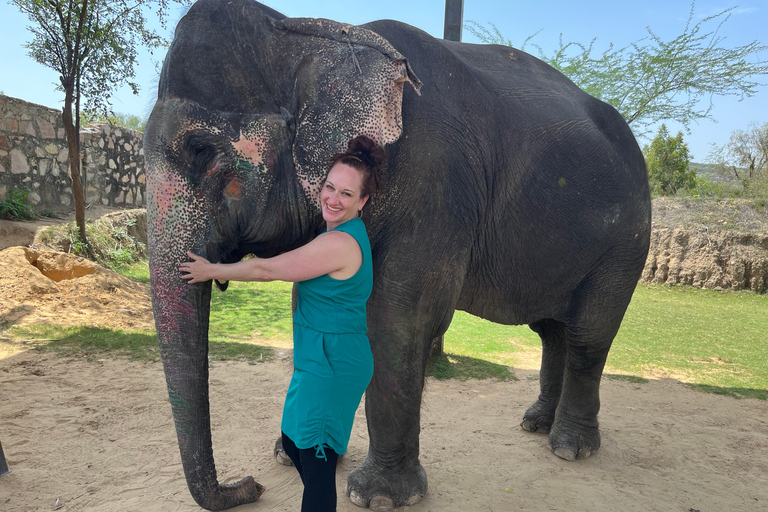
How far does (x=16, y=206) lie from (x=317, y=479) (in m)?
8.85

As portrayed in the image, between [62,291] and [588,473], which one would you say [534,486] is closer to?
[588,473]

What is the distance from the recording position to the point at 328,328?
1895mm

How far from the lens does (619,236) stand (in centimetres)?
332

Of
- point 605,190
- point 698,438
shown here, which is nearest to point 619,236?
point 605,190

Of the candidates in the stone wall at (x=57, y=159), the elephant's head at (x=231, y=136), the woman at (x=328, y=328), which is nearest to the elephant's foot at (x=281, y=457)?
the elephant's head at (x=231, y=136)

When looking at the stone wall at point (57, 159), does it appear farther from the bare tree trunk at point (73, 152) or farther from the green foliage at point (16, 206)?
the bare tree trunk at point (73, 152)

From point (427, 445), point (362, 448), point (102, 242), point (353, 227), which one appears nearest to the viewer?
point (353, 227)

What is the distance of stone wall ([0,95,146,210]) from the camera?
898 cm

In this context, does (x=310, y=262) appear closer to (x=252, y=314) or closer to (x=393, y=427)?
(x=393, y=427)

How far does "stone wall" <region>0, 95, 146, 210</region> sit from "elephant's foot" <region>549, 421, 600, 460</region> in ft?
30.2

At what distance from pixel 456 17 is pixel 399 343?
15.4 feet

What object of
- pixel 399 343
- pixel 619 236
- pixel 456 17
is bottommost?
pixel 399 343

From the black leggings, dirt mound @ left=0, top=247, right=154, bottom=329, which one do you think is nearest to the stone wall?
dirt mound @ left=0, top=247, right=154, bottom=329

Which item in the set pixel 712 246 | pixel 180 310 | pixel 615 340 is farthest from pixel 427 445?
pixel 712 246
